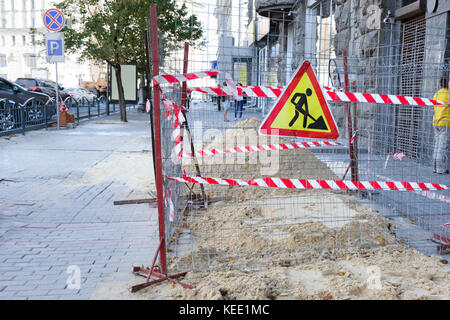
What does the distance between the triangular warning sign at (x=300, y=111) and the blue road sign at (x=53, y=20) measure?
11.7 m

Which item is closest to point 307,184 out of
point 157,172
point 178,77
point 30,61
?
point 157,172

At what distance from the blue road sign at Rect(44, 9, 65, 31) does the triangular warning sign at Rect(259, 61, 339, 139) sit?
11.7 metres

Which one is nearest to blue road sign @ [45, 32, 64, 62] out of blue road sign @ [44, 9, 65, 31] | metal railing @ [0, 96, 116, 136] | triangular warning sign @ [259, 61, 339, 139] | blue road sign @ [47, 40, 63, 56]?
blue road sign @ [47, 40, 63, 56]

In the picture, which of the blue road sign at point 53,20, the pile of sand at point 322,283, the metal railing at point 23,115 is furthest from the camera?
the blue road sign at point 53,20

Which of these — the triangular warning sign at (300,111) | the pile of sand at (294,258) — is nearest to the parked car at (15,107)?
the pile of sand at (294,258)

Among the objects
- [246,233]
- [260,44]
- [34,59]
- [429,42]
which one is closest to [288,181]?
[246,233]

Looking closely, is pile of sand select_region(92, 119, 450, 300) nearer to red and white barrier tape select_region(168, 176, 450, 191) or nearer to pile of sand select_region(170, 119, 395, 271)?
pile of sand select_region(170, 119, 395, 271)

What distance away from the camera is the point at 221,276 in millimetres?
3674

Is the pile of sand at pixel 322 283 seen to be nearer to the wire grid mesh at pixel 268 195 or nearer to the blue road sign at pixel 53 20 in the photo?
the wire grid mesh at pixel 268 195

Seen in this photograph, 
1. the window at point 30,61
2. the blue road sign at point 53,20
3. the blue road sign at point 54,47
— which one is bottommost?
the blue road sign at point 54,47

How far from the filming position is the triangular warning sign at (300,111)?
4137mm

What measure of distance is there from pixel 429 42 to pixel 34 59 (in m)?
75.4

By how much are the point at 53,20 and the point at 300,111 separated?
11.9 metres
